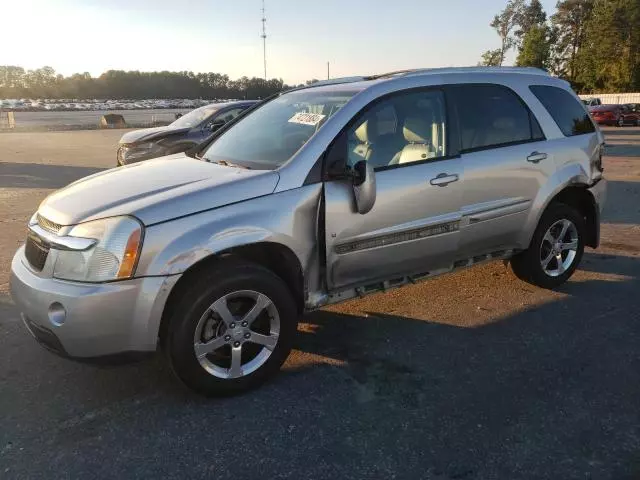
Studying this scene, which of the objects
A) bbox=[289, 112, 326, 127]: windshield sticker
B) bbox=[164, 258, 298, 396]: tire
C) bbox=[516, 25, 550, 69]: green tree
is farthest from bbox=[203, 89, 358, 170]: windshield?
bbox=[516, 25, 550, 69]: green tree

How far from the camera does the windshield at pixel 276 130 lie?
361 centimetres

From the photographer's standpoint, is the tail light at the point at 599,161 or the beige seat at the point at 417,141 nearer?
the beige seat at the point at 417,141

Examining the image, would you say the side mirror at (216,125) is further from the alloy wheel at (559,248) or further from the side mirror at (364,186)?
the side mirror at (364,186)

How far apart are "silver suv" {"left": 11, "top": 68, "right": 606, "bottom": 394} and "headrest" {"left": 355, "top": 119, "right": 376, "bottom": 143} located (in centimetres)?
1

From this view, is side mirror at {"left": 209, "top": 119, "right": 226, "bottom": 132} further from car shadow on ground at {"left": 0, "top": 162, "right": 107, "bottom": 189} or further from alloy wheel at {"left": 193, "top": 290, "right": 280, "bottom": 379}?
alloy wheel at {"left": 193, "top": 290, "right": 280, "bottom": 379}

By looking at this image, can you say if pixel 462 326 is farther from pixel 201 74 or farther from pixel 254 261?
pixel 201 74

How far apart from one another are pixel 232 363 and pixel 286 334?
0.36 metres

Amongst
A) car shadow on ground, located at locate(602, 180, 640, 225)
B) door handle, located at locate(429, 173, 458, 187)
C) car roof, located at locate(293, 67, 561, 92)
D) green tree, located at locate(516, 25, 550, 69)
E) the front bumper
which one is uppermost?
green tree, located at locate(516, 25, 550, 69)

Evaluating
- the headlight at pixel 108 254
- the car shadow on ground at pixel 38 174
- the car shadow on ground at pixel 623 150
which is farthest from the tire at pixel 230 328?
the car shadow on ground at pixel 623 150

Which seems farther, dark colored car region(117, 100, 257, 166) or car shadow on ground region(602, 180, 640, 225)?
dark colored car region(117, 100, 257, 166)

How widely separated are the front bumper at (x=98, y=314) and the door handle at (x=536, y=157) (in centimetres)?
300

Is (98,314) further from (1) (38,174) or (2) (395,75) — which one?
(1) (38,174)

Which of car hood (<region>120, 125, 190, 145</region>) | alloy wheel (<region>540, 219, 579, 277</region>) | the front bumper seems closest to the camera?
the front bumper

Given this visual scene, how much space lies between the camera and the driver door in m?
3.44
